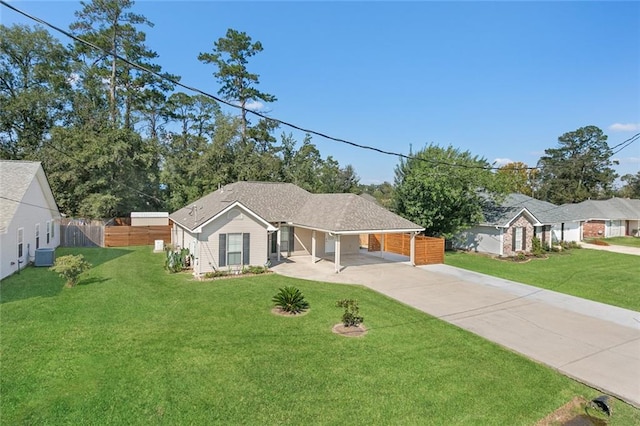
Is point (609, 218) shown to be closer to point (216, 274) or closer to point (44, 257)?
point (216, 274)

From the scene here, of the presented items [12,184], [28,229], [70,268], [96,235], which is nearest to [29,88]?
[96,235]

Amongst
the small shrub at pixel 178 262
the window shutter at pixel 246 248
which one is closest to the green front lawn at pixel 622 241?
the window shutter at pixel 246 248

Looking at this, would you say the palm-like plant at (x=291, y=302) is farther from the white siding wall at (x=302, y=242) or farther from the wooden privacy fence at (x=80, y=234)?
the wooden privacy fence at (x=80, y=234)

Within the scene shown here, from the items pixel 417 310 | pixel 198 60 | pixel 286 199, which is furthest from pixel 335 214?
pixel 198 60

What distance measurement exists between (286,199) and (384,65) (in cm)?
1070

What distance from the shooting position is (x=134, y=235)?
26.6 m

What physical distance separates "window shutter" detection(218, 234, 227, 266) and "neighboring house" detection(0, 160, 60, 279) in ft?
27.7

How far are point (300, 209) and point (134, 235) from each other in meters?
14.1

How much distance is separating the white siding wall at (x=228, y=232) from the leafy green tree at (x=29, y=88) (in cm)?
2533

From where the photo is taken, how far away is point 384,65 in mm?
18281

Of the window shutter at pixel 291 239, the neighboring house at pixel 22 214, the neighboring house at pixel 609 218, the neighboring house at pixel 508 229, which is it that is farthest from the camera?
the neighboring house at pixel 609 218

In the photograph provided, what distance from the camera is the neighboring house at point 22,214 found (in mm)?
14727

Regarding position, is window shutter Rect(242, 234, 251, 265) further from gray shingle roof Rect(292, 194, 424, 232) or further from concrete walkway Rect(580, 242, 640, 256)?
concrete walkway Rect(580, 242, 640, 256)

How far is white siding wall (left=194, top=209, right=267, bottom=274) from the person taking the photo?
52.6 ft
